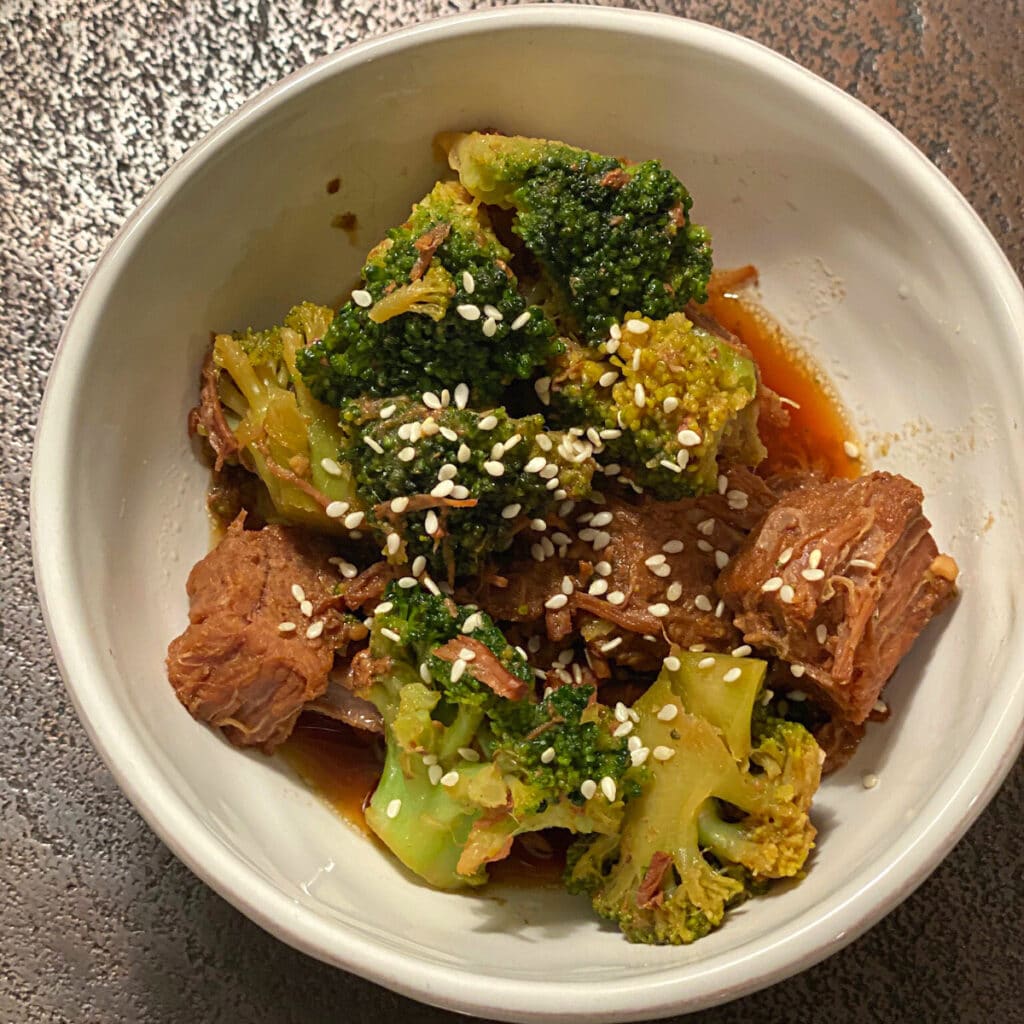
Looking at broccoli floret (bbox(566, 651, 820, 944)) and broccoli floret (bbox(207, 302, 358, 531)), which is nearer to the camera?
broccoli floret (bbox(566, 651, 820, 944))

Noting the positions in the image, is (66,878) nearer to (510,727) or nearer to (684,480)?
(510,727)

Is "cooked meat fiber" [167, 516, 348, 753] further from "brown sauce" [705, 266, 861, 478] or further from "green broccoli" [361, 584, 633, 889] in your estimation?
"brown sauce" [705, 266, 861, 478]

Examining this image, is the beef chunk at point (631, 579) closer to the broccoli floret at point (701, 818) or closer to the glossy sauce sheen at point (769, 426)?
the broccoli floret at point (701, 818)

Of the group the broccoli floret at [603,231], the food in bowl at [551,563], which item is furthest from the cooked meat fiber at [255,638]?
the broccoli floret at [603,231]

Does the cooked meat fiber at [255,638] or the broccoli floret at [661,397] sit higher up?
the broccoli floret at [661,397]

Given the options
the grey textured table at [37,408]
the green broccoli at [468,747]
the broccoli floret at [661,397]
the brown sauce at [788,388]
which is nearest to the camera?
the green broccoli at [468,747]

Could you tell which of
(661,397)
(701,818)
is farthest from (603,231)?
(701,818)

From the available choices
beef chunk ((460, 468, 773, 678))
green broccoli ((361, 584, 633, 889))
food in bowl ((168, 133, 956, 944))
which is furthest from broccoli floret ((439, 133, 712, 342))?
green broccoli ((361, 584, 633, 889))

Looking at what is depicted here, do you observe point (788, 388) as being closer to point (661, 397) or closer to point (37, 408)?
point (661, 397)
